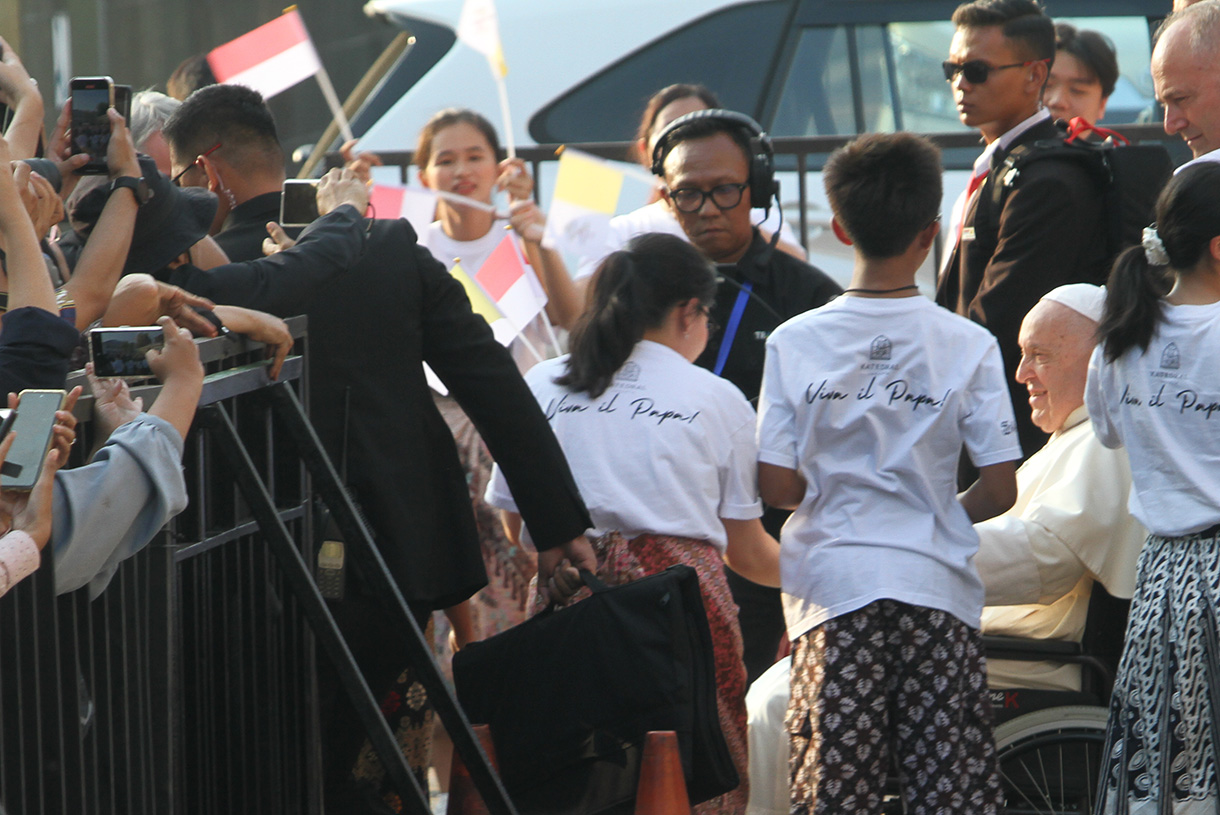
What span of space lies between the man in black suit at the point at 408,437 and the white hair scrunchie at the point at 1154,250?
139 cm

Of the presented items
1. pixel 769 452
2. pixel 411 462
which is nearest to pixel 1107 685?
pixel 769 452

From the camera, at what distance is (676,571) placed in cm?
328

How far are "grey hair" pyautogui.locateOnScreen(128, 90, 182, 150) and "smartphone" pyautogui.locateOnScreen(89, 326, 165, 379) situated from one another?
74.6 inches

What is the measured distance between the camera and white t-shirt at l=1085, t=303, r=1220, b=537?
338cm

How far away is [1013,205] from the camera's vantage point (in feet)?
14.6

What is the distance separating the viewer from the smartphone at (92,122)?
291 centimetres

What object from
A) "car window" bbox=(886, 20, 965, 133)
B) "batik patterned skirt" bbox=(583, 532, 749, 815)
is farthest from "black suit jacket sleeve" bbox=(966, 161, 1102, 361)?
"car window" bbox=(886, 20, 965, 133)

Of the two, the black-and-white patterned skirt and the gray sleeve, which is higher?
the gray sleeve

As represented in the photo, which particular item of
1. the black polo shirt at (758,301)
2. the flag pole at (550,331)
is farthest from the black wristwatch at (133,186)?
the flag pole at (550,331)

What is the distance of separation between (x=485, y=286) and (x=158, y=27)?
418 inches

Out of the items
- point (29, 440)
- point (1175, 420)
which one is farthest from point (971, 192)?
point (29, 440)

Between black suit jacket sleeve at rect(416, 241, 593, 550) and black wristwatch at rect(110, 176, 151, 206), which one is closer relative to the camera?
black wristwatch at rect(110, 176, 151, 206)

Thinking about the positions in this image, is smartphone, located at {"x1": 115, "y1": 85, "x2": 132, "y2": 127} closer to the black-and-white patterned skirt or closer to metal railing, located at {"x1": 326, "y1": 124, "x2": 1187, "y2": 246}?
the black-and-white patterned skirt

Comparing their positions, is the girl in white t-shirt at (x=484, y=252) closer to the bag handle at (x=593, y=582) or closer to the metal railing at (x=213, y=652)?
the bag handle at (x=593, y=582)
